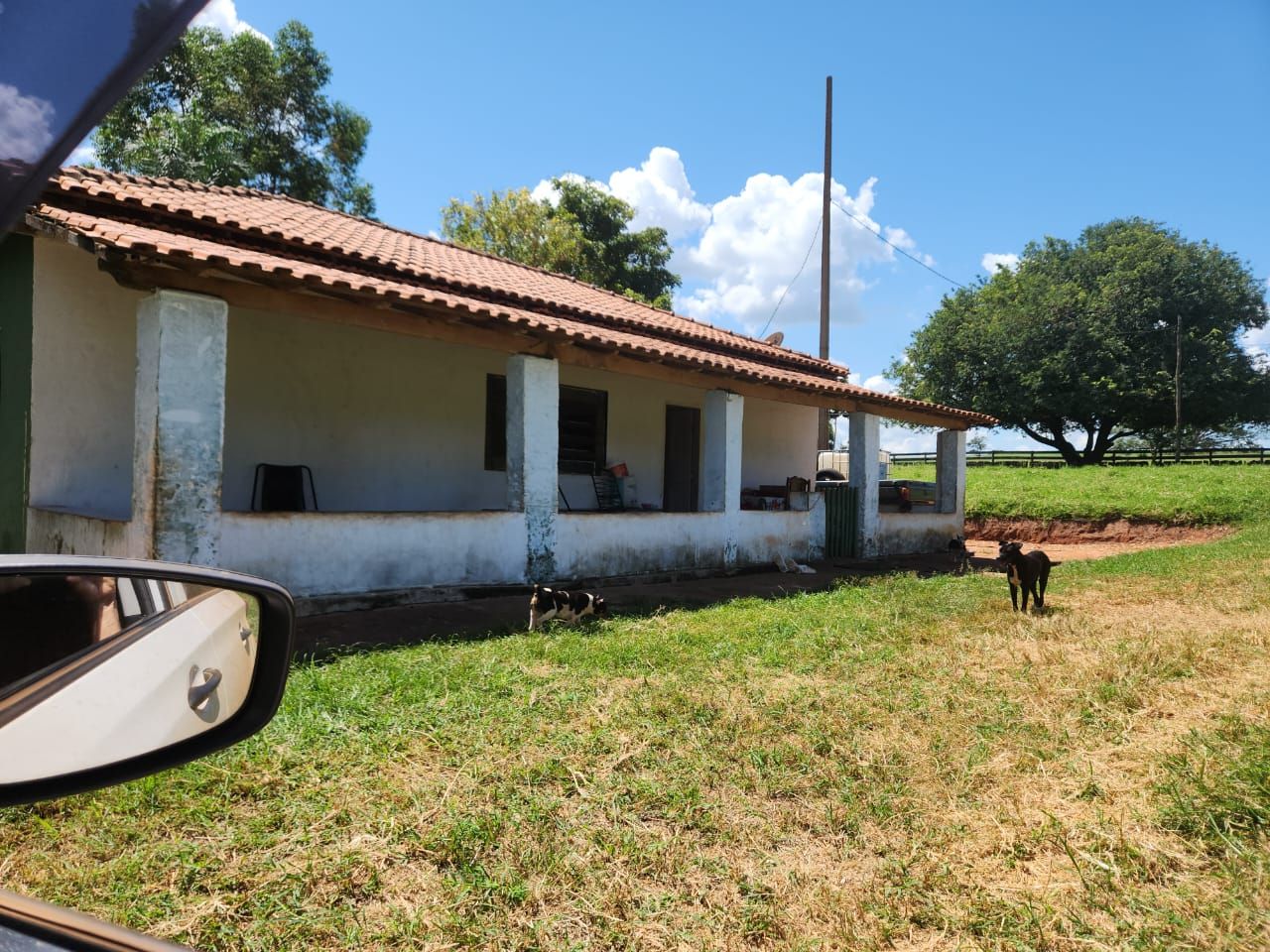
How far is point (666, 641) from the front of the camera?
220 inches

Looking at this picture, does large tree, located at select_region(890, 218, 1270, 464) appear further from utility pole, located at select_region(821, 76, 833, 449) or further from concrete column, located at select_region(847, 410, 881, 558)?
concrete column, located at select_region(847, 410, 881, 558)

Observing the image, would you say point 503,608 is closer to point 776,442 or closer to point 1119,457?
point 776,442

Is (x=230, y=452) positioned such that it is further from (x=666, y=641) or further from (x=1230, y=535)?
(x=1230, y=535)

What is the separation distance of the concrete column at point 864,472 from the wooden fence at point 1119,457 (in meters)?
17.9

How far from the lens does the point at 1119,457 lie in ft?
101

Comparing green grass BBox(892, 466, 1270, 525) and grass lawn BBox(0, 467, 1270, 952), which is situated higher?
green grass BBox(892, 466, 1270, 525)

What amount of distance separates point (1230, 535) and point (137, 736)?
20.5 m

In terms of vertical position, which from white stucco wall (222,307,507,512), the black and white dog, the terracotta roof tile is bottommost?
the black and white dog

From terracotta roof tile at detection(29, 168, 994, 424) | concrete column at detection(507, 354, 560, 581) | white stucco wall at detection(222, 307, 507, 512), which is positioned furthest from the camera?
white stucco wall at detection(222, 307, 507, 512)

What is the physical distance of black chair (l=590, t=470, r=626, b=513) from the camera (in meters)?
11.4

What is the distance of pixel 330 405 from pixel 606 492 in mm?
4377

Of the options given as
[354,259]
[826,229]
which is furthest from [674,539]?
[826,229]

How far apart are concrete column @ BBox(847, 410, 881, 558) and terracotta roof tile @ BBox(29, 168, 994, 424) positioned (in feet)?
1.70

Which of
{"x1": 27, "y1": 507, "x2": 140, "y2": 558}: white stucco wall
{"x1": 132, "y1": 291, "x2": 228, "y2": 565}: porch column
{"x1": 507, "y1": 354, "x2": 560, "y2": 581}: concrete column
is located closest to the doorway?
{"x1": 507, "y1": 354, "x2": 560, "y2": 581}: concrete column
